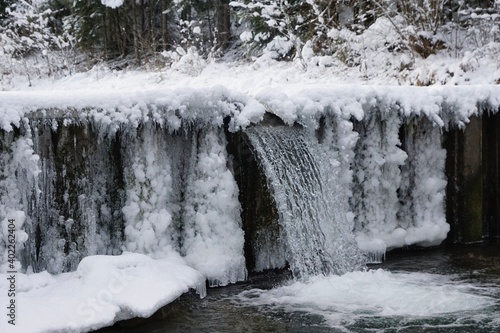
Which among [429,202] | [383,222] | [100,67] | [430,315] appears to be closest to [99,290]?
[430,315]

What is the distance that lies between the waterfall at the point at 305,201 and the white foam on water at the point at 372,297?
0.22m

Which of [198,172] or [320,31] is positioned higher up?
[320,31]

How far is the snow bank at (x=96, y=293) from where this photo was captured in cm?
431

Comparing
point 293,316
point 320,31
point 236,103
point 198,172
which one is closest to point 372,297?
point 293,316

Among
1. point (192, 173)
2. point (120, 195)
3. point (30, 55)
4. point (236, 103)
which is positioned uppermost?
point (30, 55)

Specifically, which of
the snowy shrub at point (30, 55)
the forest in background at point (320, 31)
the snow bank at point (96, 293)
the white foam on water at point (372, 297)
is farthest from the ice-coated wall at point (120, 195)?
the snowy shrub at point (30, 55)

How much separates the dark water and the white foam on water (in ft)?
0.05

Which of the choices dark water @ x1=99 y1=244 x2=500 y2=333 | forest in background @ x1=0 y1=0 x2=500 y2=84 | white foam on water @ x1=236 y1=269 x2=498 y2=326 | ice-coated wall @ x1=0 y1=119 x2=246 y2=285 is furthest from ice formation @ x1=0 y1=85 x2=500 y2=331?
forest in background @ x1=0 y1=0 x2=500 y2=84

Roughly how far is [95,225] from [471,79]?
20.9 ft

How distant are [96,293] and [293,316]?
A: 1.46 m

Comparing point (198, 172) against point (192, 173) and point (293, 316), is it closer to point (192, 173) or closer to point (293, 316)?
point (192, 173)

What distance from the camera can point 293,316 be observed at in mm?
4961

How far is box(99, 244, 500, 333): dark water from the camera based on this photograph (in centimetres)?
466

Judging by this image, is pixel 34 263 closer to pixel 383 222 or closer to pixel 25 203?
pixel 25 203
